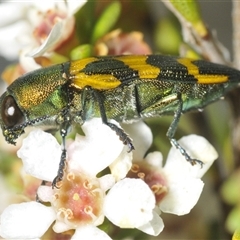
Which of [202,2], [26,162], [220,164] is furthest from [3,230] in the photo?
[202,2]

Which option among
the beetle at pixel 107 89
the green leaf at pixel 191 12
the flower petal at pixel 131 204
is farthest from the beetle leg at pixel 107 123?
the green leaf at pixel 191 12

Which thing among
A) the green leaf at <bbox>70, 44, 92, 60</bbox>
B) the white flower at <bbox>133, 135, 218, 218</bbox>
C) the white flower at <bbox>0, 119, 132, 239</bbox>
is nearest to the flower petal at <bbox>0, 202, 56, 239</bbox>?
the white flower at <bbox>0, 119, 132, 239</bbox>

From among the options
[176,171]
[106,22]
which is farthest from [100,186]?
[106,22]

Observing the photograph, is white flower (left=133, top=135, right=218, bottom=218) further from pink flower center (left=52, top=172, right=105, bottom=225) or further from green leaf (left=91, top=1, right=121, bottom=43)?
green leaf (left=91, top=1, right=121, bottom=43)

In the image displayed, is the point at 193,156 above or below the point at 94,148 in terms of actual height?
below

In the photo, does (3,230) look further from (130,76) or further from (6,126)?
(130,76)

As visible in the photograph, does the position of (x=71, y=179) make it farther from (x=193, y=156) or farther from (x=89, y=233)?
(x=193, y=156)
